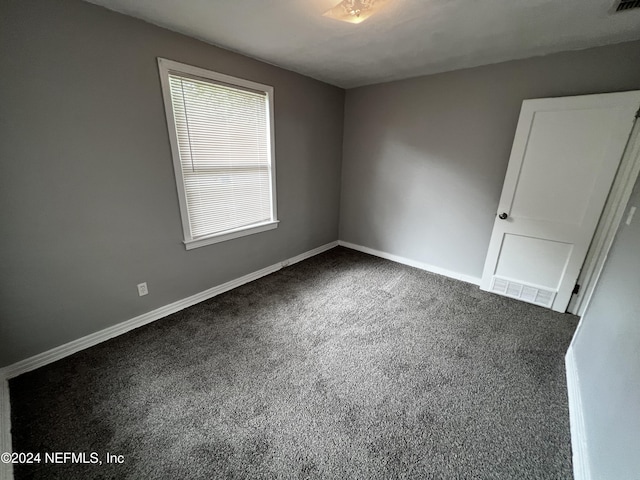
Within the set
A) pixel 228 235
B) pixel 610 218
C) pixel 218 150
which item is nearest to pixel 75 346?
pixel 228 235

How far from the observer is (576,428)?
1361 millimetres

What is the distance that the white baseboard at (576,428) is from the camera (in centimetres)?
118

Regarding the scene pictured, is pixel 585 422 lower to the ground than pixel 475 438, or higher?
higher

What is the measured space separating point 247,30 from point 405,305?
2760 millimetres

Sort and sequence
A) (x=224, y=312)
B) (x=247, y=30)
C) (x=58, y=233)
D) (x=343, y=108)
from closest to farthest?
(x=58, y=233) < (x=247, y=30) < (x=224, y=312) < (x=343, y=108)

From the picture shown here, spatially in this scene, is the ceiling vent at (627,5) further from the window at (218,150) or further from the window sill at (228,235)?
the window sill at (228,235)

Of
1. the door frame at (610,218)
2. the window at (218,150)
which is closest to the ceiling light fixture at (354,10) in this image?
the window at (218,150)

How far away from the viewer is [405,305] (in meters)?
2.59

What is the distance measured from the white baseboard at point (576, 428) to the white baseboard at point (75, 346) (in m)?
2.59

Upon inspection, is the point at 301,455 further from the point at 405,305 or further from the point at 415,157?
the point at 415,157

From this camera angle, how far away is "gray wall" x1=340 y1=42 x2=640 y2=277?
7.34ft

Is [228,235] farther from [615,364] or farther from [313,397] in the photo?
[615,364]

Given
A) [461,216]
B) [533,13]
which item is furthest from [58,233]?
[461,216]

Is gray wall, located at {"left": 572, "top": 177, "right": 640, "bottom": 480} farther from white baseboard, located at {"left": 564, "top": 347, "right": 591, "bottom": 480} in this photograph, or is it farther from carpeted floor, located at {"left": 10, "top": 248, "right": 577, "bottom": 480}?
carpeted floor, located at {"left": 10, "top": 248, "right": 577, "bottom": 480}
